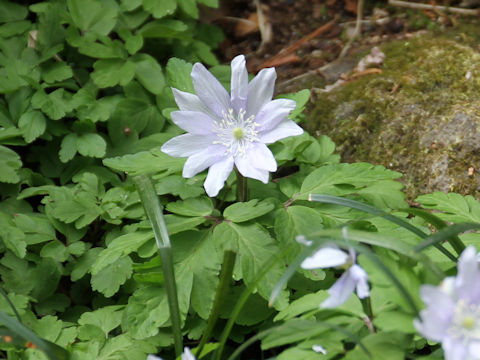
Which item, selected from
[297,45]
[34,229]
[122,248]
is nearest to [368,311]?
[122,248]

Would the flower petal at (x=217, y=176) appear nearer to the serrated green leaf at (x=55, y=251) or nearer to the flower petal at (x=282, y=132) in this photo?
the flower petal at (x=282, y=132)

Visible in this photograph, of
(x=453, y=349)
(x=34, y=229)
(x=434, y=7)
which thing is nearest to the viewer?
(x=453, y=349)

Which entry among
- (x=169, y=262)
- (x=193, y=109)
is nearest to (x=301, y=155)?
(x=193, y=109)

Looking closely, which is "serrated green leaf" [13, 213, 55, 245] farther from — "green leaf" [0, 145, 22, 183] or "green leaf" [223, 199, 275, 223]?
"green leaf" [223, 199, 275, 223]

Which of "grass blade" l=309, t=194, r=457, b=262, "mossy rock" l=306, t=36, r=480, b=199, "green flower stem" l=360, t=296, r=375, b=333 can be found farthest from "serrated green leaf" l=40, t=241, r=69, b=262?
"mossy rock" l=306, t=36, r=480, b=199

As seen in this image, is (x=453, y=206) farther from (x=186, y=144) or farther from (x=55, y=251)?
(x=55, y=251)

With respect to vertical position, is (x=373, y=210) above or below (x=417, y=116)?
above

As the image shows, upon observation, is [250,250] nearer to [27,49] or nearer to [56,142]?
[56,142]
